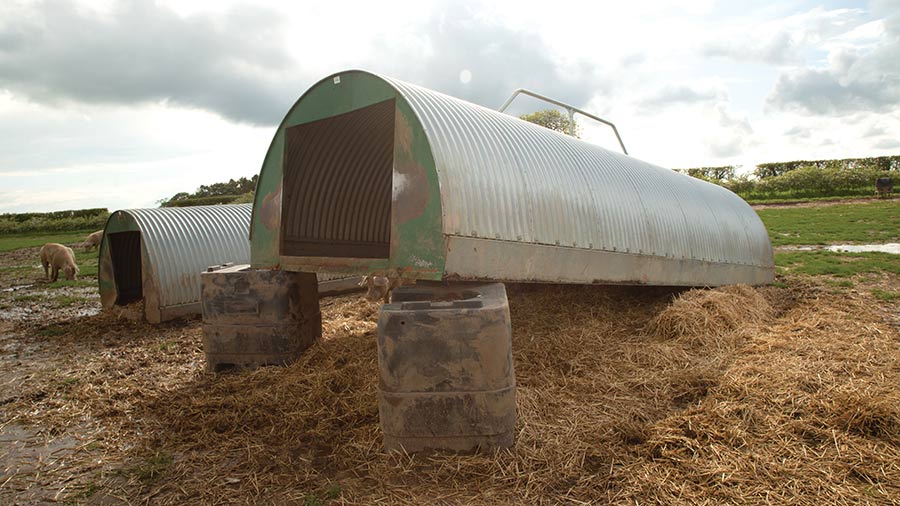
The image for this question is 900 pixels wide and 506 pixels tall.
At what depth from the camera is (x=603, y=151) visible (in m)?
7.88

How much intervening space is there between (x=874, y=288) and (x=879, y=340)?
416cm

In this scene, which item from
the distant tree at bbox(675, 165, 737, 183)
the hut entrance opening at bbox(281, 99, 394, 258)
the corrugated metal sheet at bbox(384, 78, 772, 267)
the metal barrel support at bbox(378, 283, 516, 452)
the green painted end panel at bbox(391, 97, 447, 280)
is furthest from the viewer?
the distant tree at bbox(675, 165, 737, 183)

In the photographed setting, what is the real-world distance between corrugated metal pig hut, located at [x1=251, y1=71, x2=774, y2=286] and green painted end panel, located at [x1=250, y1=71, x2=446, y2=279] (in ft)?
0.04

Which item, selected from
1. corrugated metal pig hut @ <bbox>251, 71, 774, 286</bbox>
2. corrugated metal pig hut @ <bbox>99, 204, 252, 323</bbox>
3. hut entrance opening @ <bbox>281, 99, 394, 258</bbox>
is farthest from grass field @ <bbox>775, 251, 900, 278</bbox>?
corrugated metal pig hut @ <bbox>99, 204, 252, 323</bbox>

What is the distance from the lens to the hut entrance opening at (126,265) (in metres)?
9.98

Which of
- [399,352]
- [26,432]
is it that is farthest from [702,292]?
[26,432]

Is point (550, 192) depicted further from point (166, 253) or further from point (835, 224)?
point (835, 224)

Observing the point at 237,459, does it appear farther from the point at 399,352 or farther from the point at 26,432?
the point at 26,432

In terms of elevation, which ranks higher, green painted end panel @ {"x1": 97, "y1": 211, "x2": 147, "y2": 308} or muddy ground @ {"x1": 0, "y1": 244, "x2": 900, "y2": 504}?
green painted end panel @ {"x1": 97, "y1": 211, "x2": 147, "y2": 308}

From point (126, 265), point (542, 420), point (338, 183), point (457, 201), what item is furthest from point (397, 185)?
point (126, 265)

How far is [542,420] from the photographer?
4.03m

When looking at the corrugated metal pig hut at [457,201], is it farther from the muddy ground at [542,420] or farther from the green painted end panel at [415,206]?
the muddy ground at [542,420]

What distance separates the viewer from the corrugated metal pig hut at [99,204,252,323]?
8.83m

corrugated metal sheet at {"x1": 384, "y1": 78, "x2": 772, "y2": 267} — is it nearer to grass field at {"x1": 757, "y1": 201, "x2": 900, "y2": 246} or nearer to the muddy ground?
the muddy ground
